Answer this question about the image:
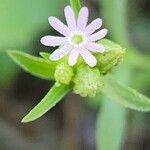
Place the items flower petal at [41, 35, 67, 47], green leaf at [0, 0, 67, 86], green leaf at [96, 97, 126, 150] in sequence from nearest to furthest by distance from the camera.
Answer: flower petal at [41, 35, 67, 47]
green leaf at [96, 97, 126, 150]
green leaf at [0, 0, 67, 86]

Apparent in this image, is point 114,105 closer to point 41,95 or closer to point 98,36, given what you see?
point 41,95

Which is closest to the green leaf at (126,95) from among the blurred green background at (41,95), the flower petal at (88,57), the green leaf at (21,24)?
the flower petal at (88,57)

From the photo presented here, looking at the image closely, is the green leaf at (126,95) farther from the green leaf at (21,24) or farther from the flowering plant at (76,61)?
the green leaf at (21,24)

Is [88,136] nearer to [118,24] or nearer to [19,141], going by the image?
[19,141]

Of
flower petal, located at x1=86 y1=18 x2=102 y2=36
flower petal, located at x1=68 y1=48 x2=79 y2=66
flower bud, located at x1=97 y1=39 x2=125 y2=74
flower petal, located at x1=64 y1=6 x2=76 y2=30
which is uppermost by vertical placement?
flower petal, located at x1=64 y1=6 x2=76 y2=30

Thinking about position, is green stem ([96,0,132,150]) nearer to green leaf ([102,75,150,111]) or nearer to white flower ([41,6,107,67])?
green leaf ([102,75,150,111])

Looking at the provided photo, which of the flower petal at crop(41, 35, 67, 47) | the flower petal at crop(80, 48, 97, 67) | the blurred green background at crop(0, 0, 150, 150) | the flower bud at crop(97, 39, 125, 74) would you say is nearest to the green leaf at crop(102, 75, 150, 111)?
the flower bud at crop(97, 39, 125, 74)
